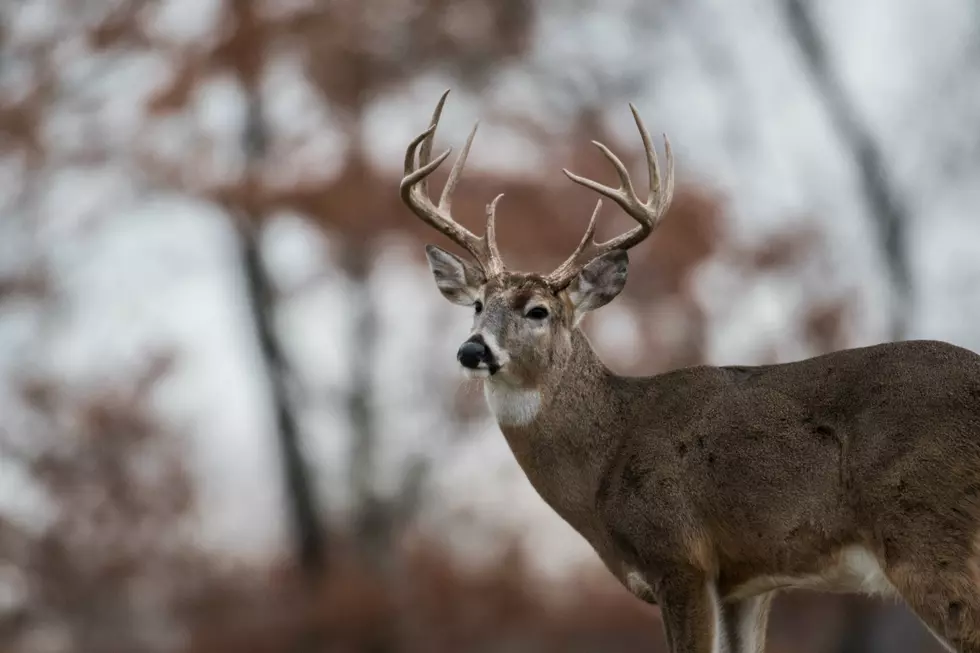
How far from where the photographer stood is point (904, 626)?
1509 cm

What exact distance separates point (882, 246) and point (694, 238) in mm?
2325

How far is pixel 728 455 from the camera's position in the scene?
509 centimetres

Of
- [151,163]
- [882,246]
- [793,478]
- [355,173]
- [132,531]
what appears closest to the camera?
[793,478]

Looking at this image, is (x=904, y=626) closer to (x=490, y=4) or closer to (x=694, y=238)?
(x=694, y=238)

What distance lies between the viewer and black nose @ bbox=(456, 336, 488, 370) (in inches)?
209

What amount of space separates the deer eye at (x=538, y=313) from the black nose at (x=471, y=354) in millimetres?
323

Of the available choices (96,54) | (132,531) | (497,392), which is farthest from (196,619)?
(497,392)

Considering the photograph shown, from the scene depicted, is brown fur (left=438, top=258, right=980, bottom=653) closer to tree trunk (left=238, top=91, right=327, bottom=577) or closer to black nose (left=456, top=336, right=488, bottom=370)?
black nose (left=456, top=336, right=488, bottom=370)

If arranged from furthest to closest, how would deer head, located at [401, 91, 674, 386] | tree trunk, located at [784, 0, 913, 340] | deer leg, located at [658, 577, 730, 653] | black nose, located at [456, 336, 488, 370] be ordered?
tree trunk, located at [784, 0, 913, 340] → deer head, located at [401, 91, 674, 386] → black nose, located at [456, 336, 488, 370] → deer leg, located at [658, 577, 730, 653]

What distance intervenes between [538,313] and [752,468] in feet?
3.53

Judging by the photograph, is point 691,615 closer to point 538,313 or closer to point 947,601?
point 947,601

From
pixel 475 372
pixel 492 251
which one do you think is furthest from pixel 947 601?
pixel 492 251

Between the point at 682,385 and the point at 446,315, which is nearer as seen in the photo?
the point at 682,385

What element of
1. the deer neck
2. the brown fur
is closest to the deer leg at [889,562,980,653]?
the brown fur
